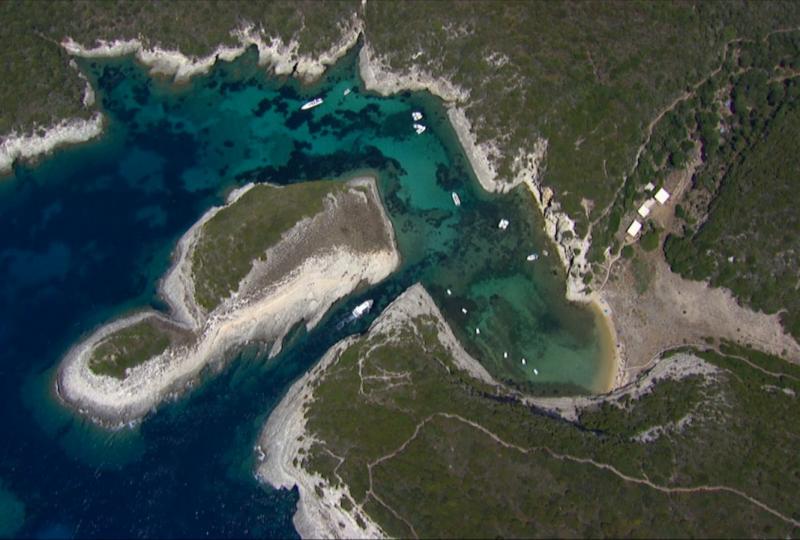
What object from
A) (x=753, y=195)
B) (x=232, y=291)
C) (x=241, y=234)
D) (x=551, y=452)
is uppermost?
(x=241, y=234)

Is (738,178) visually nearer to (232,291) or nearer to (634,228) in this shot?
(634,228)

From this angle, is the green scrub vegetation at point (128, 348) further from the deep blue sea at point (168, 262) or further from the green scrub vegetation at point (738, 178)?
the green scrub vegetation at point (738, 178)

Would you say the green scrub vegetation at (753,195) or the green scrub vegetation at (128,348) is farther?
the green scrub vegetation at (753,195)

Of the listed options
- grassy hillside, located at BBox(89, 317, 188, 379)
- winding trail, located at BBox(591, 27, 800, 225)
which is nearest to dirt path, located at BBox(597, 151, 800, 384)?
winding trail, located at BBox(591, 27, 800, 225)

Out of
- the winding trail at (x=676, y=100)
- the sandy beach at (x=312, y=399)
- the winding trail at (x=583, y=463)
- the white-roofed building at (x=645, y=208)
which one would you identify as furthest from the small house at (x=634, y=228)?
the winding trail at (x=583, y=463)

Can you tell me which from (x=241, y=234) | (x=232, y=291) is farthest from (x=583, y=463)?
(x=241, y=234)

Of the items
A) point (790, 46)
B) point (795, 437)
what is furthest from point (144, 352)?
point (790, 46)
